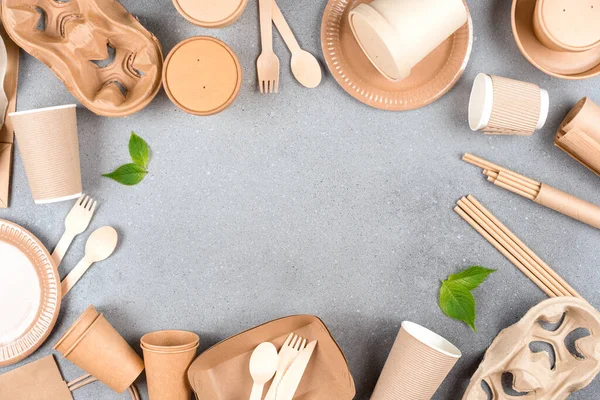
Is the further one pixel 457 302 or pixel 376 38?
pixel 457 302

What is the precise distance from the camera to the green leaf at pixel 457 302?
3.19 feet

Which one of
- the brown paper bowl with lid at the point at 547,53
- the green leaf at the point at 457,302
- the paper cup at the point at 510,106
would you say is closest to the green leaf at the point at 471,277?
the green leaf at the point at 457,302

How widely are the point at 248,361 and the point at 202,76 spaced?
0.47 meters

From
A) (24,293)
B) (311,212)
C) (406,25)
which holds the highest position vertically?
(406,25)

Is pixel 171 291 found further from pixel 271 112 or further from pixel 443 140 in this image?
pixel 443 140

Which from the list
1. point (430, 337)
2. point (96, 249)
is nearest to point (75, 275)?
point (96, 249)

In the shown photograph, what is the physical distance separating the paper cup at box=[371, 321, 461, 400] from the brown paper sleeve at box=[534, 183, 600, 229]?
31 centimetres

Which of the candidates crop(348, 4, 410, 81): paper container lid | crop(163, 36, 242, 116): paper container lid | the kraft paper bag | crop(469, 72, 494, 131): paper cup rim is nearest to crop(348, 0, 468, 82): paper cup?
crop(348, 4, 410, 81): paper container lid

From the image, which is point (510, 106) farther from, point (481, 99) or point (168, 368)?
point (168, 368)

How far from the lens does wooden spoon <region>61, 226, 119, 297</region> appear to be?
3.16 ft

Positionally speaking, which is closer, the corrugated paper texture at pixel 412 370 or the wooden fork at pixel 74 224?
the corrugated paper texture at pixel 412 370

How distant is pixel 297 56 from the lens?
0.96m

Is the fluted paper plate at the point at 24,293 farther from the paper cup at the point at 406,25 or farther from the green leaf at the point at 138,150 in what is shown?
the paper cup at the point at 406,25

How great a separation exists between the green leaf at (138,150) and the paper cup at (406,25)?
411mm
